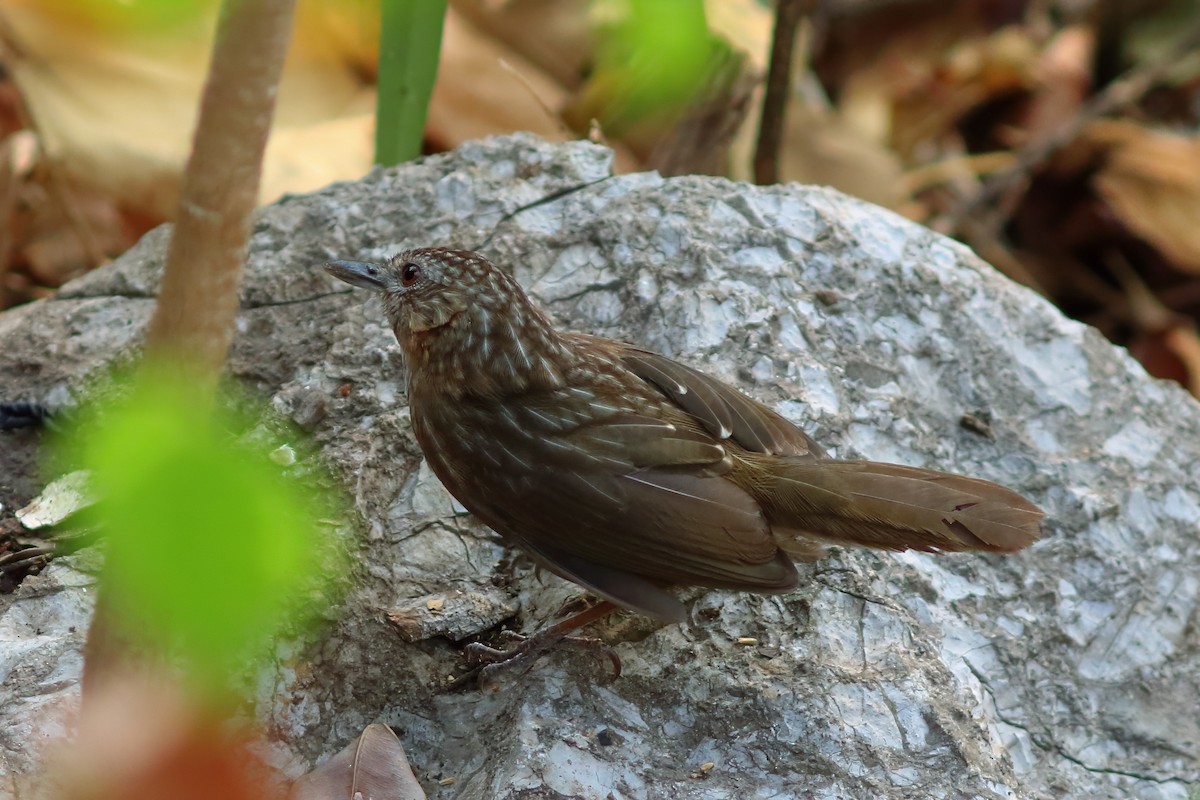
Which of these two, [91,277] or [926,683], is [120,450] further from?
[91,277]

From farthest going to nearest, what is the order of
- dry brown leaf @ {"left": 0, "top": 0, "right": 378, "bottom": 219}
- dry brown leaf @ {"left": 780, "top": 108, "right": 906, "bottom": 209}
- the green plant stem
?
dry brown leaf @ {"left": 780, "top": 108, "right": 906, "bottom": 209}, dry brown leaf @ {"left": 0, "top": 0, "right": 378, "bottom": 219}, the green plant stem

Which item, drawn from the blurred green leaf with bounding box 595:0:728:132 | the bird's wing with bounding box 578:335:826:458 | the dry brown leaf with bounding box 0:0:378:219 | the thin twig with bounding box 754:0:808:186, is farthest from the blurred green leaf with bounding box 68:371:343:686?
the thin twig with bounding box 754:0:808:186

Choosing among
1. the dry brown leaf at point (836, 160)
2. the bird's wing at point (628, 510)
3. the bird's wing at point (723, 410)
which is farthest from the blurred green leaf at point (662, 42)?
the dry brown leaf at point (836, 160)

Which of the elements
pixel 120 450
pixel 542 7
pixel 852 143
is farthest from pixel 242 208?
pixel 852 143

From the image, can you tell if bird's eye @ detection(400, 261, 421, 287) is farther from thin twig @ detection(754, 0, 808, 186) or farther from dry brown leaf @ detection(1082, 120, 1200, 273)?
dry brown leaf @ detection(1082, 120, 1200, 273)

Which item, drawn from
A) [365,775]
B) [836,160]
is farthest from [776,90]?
[365,775]

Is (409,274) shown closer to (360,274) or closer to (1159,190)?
(360,274)

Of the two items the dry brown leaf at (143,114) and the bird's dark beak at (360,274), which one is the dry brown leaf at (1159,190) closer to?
the dry brown leaf at (143,114)
